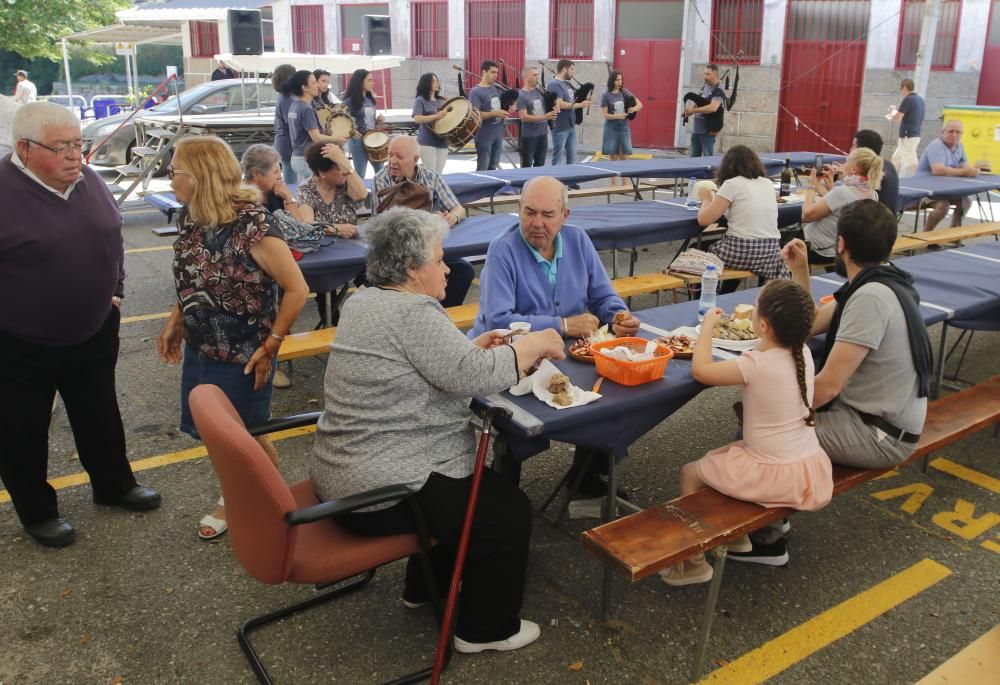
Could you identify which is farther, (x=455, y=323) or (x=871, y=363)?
(x=455, y=323)

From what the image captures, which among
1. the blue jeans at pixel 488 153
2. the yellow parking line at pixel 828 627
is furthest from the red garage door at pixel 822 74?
the yellow parking line at pixel 828 627

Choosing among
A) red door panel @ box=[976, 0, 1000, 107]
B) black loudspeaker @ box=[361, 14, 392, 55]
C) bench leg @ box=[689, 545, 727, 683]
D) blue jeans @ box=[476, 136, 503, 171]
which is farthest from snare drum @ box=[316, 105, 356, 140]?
red door panel @ box=[976, 0, 1000, 107]

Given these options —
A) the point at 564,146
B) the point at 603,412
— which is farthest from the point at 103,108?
the point at 603,412

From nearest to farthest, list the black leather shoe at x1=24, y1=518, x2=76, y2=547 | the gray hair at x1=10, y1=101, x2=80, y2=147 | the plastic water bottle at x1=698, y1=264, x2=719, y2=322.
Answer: the gray hair at x1=10, y1=101, x2=80, y2=147, the black leather shoe at x1=24, y1=518, x2=76, y2=547, the plastic water bottle at x1=698, y1=264, x2=719, y2=322

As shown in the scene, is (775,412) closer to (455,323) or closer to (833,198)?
(455,323)

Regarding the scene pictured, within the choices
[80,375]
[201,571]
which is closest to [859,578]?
[201,571]

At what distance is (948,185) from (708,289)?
21.0 ft

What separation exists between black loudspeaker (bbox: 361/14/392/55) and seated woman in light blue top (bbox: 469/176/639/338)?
1540cm

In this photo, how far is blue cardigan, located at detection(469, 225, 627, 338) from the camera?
11.7ft

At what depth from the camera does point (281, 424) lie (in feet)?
9.66

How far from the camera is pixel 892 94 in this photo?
1566 centimetres

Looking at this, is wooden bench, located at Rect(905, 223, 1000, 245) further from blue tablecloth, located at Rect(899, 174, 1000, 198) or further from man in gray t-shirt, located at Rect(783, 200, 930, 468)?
man in gray t-shirt, located at Rect(783, 200, 930, 468)

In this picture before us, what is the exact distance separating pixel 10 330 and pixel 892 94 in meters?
15.9

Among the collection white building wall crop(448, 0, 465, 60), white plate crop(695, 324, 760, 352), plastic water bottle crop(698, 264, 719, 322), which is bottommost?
white plate crop(695, 324, 760, 352)
